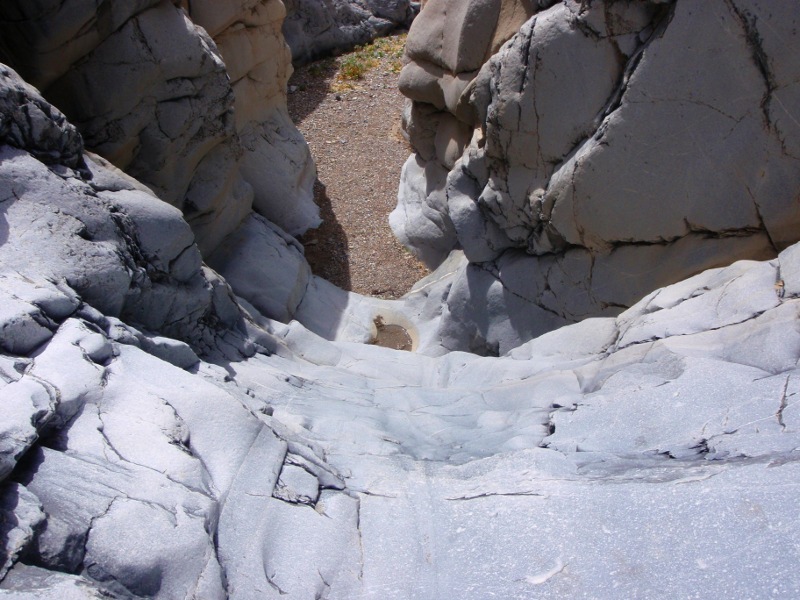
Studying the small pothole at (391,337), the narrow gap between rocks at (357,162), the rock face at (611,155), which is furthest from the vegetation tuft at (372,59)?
the small pothole at (391,337)

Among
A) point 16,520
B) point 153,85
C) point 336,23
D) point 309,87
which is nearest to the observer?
point 16,520

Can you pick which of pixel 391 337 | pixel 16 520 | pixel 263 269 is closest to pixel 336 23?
pixel 263 269

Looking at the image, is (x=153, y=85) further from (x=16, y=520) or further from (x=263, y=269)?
(x=16, y=520)

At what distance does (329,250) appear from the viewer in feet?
31.2

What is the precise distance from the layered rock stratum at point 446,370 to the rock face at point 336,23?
654 centimetres

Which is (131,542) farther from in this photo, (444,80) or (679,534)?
(444,80)

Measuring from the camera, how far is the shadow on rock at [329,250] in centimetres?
913

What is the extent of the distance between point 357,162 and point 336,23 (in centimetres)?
511

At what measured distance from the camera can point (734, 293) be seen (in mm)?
4137

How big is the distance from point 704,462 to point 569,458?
59 cm

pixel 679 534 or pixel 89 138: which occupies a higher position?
pixel 89 138

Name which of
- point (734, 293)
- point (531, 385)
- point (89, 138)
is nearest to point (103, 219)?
point (89, 138)

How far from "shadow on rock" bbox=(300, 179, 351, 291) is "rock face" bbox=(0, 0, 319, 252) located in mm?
1385

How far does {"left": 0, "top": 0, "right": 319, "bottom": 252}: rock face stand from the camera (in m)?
5.50
